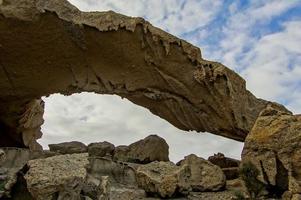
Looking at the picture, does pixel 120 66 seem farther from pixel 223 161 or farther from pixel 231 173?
pixel 223 161

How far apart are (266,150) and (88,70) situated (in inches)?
295

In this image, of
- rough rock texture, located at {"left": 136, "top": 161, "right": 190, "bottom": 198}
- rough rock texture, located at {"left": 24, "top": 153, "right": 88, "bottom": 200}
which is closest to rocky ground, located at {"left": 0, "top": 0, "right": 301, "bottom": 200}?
rough rock texture, located at {"left": 136, "top": 161, "right": 190, "bottom": 198}

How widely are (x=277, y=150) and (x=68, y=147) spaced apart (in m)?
8.75

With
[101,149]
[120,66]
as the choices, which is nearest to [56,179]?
[120,66]

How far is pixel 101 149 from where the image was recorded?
16.8m

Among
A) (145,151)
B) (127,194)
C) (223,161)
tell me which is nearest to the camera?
(127,194)

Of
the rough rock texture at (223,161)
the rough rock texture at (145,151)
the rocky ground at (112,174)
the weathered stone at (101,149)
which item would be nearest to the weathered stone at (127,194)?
the rocky ground at (112,174)

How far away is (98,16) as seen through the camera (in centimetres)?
1484

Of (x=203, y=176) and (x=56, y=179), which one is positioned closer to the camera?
(x=56, y=179)

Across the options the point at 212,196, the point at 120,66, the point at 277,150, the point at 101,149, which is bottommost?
the point at 212,196

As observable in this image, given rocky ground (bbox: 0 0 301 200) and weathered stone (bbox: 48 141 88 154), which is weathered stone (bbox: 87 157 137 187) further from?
weathered stone (bbox: 48 141 88 154)

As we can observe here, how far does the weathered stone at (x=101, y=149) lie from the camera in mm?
16328

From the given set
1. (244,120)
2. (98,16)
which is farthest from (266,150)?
(98,16)

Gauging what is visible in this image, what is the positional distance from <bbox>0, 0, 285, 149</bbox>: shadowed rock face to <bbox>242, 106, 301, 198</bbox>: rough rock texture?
11.5 feet
